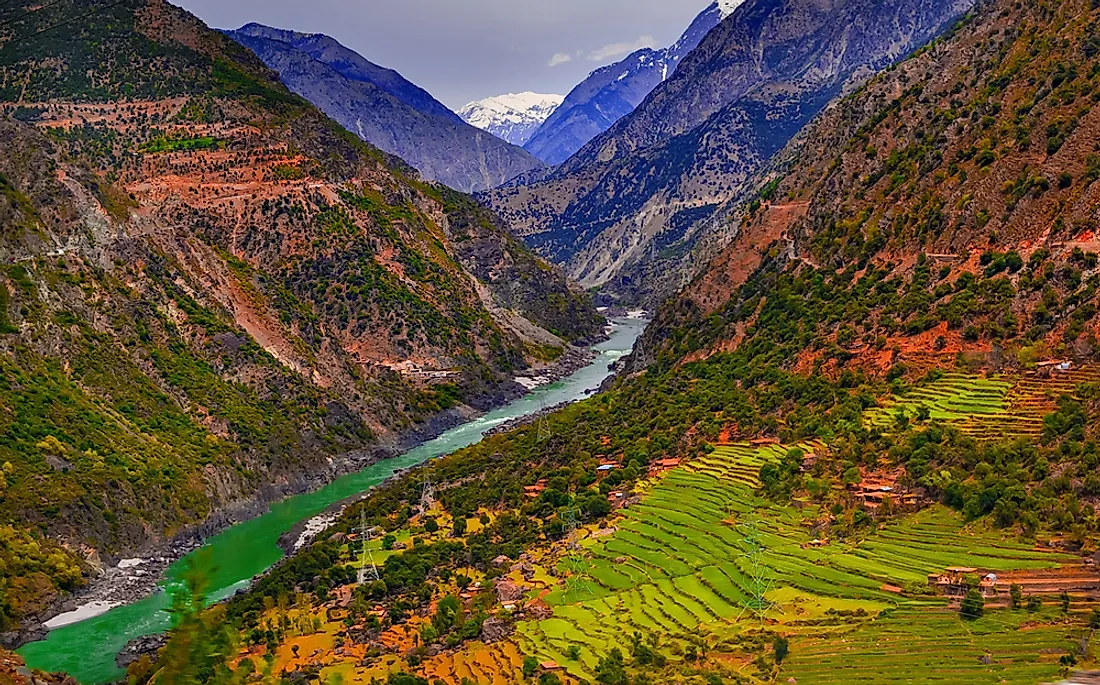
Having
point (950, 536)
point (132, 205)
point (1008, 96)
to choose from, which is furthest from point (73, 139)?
point (950, 536)

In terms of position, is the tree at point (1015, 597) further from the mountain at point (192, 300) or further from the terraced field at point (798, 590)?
the mountain at point (192, 300)

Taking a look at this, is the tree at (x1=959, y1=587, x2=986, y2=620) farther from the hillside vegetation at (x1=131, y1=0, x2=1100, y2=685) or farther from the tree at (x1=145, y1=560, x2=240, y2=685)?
the tree at (x1=145, y1=560, x2=240, y2=685)

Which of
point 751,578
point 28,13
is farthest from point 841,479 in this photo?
point 28,13

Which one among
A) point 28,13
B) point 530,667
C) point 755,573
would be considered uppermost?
point 28,13

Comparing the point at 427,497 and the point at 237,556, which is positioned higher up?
the point at 427,497

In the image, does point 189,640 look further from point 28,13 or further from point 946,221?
point 28,13

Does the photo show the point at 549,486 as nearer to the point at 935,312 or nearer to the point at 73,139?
the point at 935,312

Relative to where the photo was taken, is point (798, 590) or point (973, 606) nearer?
point (973, 606)
